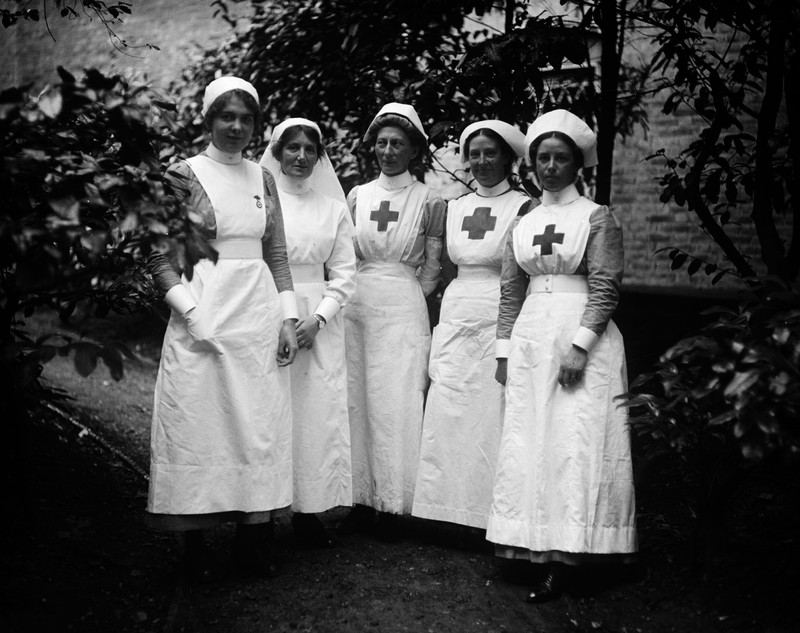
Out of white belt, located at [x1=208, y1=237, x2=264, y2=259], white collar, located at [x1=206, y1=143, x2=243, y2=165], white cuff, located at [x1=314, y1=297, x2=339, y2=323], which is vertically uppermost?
white collar, located at [x1=206, y1=143, x2=243, y2=165]

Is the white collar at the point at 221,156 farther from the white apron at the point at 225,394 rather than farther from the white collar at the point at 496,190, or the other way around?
the white collar at the point at 496,190

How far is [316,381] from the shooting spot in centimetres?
434

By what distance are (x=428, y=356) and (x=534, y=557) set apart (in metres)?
1.33

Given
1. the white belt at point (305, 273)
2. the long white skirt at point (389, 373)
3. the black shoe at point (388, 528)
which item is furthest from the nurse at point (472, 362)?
the white belt at point (305, 273)

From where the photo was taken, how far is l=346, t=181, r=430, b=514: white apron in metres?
4.67

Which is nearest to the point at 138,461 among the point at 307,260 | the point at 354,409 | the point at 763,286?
the point at 354,409

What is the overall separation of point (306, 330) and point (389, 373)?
2.20 ft

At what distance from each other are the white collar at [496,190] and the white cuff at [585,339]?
107cm

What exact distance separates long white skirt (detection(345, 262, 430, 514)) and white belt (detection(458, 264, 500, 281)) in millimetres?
316

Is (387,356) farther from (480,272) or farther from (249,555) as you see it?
(249,555)

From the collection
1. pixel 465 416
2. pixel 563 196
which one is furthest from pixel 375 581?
pixel 563 196

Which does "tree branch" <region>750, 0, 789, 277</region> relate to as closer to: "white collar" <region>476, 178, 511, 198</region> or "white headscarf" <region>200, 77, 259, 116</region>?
"white collar" <region>476, 178, 511, 198</region>

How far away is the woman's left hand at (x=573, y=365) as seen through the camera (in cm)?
378

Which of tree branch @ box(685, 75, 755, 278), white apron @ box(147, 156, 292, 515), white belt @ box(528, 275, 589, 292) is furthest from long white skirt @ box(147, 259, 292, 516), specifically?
tree branch @ box(685, 75, 755, 278)
